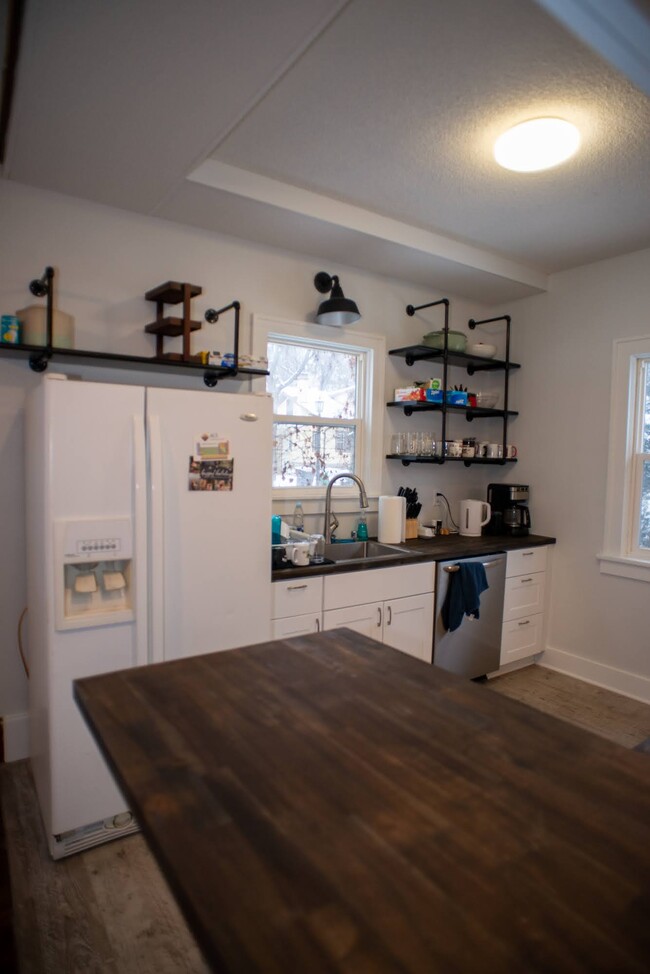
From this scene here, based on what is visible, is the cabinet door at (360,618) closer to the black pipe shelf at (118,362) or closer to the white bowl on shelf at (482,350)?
the black pipe shelf at (118,362)

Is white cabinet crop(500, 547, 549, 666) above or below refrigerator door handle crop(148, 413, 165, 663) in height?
below

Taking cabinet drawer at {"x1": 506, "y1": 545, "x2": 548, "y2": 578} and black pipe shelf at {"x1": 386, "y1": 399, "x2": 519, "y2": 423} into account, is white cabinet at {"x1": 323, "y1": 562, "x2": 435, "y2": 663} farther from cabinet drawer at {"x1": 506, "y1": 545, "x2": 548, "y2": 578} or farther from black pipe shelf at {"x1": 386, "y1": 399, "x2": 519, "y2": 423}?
black pipe shelf at {"x1": 386, "y1": 399, "x2": 519, "y2": 423}

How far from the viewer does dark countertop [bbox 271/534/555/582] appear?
2.63 metres

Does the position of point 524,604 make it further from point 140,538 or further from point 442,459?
point 140,538

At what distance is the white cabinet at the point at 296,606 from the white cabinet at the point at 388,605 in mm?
54

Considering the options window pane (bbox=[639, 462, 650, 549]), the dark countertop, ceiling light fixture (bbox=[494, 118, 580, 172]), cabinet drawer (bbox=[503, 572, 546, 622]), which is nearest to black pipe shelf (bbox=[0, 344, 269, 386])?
the dark countertop

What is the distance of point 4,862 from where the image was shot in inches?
77.0

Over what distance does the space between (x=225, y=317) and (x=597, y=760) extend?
265cm

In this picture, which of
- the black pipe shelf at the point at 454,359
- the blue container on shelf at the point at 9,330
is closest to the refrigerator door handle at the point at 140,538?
the blue container on shelf at the point at 9,330

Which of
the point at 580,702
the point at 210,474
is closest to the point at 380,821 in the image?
the point at 210,474

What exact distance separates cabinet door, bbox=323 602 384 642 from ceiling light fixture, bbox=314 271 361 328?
154cm

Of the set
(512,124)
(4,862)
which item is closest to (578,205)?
(512,124)

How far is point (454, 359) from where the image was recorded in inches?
153

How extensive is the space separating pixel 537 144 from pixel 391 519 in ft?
6.58
